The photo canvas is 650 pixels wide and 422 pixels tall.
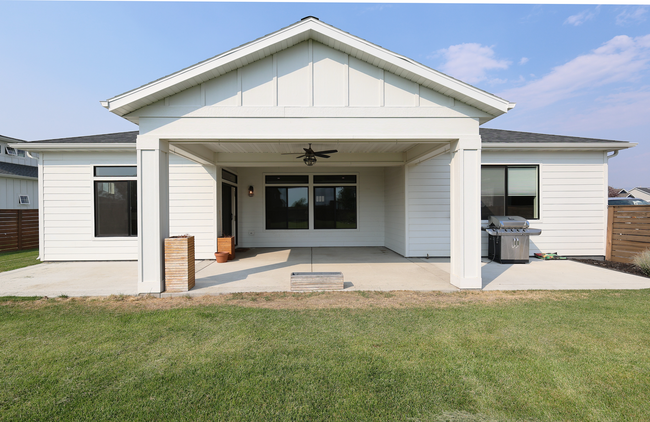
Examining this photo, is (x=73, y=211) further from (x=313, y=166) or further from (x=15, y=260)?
(x=313, y=166)

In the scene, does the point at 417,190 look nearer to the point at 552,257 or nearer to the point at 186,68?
the point at 552,257

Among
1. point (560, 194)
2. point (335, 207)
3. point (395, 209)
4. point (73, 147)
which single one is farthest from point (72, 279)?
point (560, 194)

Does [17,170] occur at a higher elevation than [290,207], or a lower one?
higher

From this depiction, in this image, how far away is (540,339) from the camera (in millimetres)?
3121

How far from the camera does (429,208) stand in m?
8.00

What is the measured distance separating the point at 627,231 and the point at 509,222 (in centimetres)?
276

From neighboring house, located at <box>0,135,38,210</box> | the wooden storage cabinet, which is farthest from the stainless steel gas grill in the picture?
neighboring house, located at <box>0,135,38,210</box>

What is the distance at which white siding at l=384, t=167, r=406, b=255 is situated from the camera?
830 cm

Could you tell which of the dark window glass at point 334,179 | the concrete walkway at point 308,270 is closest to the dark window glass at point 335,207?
the dark window glass at point 334,179

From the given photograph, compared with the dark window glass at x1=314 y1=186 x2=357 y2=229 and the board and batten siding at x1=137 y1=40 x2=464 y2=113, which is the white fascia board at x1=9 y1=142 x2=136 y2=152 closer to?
the board and batten siding at x1=137 y1=40 x2=464 y2=113

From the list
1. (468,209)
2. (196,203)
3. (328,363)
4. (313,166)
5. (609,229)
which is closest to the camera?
(328,363)

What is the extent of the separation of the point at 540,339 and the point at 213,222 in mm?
7140

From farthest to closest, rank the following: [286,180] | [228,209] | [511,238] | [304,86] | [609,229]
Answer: [286,180] < [228,209] < [609,229] < [511,238] < [304,86]

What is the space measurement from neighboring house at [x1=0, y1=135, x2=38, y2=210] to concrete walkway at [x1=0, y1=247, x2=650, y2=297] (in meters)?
8.85
